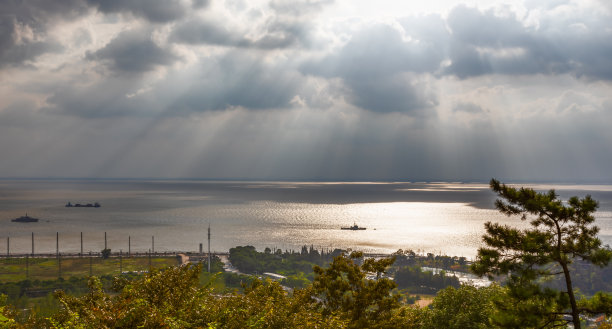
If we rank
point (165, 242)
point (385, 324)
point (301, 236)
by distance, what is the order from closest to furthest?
point (385, 324) → point (165, 242) → point (301, 236)

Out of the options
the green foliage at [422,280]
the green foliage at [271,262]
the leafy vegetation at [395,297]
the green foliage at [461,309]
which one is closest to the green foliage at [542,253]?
the leafy vegetation at [395,297]

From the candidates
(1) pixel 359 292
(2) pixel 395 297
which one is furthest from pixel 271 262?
(2) pixel 395 297

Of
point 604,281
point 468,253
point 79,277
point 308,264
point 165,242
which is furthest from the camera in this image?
point 165,242

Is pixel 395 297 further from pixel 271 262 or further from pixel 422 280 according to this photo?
pixel 271 262

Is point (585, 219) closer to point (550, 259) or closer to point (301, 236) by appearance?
point (550, 259)

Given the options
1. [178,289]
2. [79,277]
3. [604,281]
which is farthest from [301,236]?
[178,289]

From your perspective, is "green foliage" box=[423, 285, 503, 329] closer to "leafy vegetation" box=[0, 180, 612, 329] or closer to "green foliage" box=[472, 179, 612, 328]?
"leafy vegetation" box=[0, 180, 612, 329]

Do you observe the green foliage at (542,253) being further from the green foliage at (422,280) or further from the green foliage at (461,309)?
the green foliage at (422,280)

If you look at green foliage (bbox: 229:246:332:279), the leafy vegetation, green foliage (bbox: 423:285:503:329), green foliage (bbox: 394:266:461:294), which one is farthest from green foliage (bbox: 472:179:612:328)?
green foliage (bbox: 229:246:332:279)

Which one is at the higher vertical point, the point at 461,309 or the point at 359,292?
the point at 359,292
